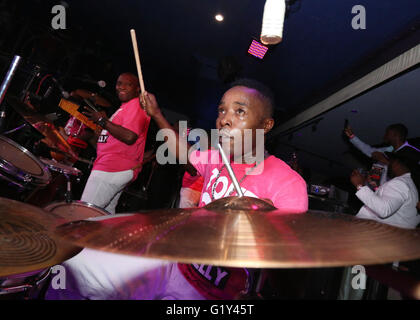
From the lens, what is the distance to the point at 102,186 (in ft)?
8.52

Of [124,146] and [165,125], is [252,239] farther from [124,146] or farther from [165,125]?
[124,146]

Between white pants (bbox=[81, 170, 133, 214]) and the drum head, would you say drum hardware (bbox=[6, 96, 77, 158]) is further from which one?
the drum head

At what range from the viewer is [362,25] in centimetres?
356

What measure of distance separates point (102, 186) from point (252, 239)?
238 cm

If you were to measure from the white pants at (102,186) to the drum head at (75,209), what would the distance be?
391mm

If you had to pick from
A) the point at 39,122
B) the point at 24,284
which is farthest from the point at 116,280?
the point at 39,122

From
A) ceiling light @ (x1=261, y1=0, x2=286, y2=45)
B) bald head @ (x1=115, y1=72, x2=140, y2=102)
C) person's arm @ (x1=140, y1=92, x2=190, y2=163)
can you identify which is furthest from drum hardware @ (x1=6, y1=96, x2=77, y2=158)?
ceiling light @ (x1=261, y1=0, x2=286, y2=45)

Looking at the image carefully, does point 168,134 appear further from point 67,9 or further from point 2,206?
point 67,9

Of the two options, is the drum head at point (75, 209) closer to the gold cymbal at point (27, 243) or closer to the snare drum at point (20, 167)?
the snare drum at point (20, 167)

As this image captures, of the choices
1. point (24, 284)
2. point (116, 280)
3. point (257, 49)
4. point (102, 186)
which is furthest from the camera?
point (257, 49)

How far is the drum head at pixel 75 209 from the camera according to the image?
2088 mm

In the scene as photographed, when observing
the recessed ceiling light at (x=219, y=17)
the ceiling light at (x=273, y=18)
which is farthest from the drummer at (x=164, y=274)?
the recessed ceiling light at (x=219, y=17)

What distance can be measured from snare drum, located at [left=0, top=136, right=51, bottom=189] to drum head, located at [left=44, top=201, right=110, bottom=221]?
22 cm
